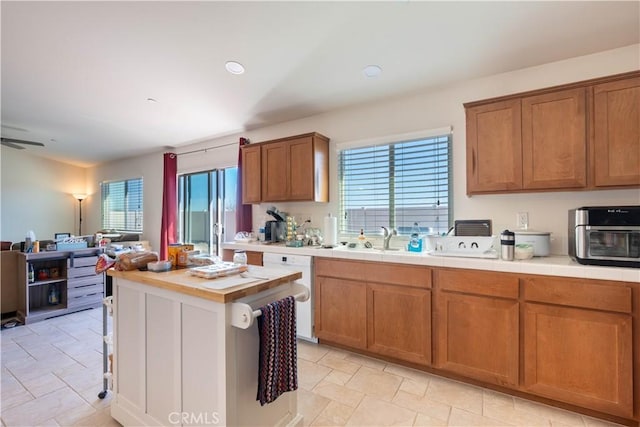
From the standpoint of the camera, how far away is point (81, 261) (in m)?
3.96

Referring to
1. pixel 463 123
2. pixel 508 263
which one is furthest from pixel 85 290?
pixel 463 123

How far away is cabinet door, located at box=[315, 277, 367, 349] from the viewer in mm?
2627

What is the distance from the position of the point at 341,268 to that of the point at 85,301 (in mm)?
3783

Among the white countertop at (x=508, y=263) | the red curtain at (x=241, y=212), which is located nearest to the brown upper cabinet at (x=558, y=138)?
the white countertop at (x=508, y=263)

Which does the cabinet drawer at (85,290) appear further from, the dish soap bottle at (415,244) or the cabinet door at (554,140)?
the cabinet door at (554,140)

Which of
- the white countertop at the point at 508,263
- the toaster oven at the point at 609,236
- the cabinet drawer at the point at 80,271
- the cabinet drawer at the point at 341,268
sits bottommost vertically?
the cabinet drawer at the point at 80,271

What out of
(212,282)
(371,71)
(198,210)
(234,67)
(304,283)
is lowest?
(304,283)

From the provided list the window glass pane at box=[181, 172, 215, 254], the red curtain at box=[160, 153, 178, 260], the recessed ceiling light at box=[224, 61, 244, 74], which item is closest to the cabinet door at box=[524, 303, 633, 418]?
the recessed ceiling light at box=[224, 61, 244, 74]

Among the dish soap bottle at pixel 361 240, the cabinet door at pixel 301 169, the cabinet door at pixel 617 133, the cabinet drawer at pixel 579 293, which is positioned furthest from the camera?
the cabinet door at pixel 301 169

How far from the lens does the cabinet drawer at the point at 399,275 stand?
2.33 metres

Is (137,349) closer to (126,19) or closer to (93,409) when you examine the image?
(93,409)

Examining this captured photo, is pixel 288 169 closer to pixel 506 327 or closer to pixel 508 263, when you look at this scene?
pixel 508 263

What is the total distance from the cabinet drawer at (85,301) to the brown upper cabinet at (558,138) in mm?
5000

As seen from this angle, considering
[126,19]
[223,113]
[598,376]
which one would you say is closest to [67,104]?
[223,113]
